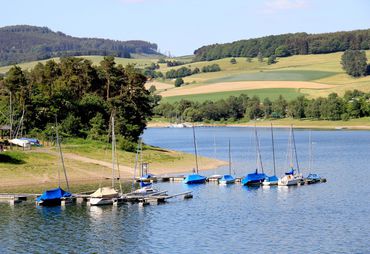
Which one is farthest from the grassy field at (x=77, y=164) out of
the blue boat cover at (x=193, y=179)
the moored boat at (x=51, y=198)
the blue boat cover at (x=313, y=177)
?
the blue boat cover at (x=313, y=177)

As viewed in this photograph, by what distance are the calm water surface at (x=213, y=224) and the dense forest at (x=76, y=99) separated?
34.1m

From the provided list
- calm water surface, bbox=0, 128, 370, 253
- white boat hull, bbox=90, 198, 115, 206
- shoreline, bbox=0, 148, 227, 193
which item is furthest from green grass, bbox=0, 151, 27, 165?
white boat hull, bbox=90, 198, 115, 206

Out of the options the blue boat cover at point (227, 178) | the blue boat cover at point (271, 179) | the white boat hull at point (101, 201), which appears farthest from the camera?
the blue boat cover at point (227, 178)

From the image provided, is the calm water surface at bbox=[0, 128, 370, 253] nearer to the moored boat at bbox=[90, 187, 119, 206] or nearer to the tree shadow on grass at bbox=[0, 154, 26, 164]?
the moored boat at bbox=[90, 187, 119, 206]

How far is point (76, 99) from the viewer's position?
13762cm

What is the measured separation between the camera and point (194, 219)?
70.9 metres

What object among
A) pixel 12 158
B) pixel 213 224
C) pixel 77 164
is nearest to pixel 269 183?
pixel 77 164

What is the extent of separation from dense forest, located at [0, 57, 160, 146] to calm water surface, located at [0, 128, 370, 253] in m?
34.1

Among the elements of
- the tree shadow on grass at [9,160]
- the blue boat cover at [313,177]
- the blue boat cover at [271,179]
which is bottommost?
the blue boat cover at [313,177]

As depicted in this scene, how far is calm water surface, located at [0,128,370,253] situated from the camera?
2311 inches

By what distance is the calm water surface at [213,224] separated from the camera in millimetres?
58688

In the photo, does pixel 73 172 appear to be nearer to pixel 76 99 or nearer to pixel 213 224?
pixel 213 224

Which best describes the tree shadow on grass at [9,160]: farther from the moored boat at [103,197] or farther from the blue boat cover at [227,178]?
the blue boat cover at [227,178]

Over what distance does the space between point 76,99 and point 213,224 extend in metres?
74.1
